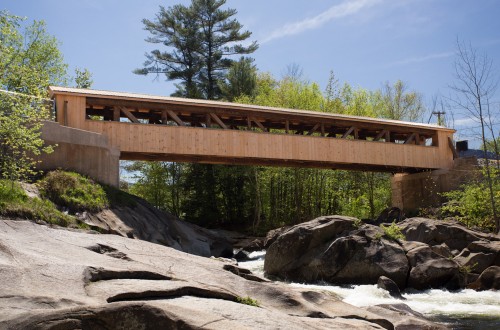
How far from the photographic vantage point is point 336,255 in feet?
43.7

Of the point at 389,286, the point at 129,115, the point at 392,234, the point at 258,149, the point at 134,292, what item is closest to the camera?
the point at 134,292

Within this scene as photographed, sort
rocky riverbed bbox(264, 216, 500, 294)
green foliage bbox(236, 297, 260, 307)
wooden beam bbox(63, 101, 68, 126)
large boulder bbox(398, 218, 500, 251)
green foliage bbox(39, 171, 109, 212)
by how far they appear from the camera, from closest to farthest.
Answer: green foliage bbox(236, 297, 260, 307), rocky riverbed bbox(264, 216, 500, 294), green foliage bbox(39, 171, 109, 212), large boulder bbox(398, 218, 500, 251), wooden beam bbox(63, 101, 68, 126)

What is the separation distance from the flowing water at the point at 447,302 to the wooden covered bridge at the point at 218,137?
8272 millimetres

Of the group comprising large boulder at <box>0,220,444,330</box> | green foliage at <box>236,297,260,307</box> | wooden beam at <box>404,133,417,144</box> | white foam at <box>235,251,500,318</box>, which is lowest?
white foam at <box>235,251,500,318</box>

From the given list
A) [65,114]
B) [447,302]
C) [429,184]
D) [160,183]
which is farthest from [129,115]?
[160,183]

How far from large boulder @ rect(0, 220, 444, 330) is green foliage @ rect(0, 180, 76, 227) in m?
4.00

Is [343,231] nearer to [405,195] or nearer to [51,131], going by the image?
[51,131]

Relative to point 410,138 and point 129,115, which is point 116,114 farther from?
point 410,138

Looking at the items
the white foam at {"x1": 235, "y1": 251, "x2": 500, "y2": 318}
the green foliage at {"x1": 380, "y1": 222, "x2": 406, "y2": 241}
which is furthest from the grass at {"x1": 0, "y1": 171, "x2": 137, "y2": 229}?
the green foliage at {"x1": 380, "y1": 222, "x2": 406, "y2": 241}

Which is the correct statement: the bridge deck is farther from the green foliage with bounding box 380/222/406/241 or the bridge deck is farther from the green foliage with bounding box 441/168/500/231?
the green foliage with bounding box 380/222/406/241

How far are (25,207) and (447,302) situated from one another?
8.79 m

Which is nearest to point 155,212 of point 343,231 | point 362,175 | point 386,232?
point 343,231

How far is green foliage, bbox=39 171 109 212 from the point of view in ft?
42.8

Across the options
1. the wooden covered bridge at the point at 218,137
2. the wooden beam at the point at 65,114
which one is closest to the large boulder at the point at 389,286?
the wooden covered bridge at the point at 218,137
